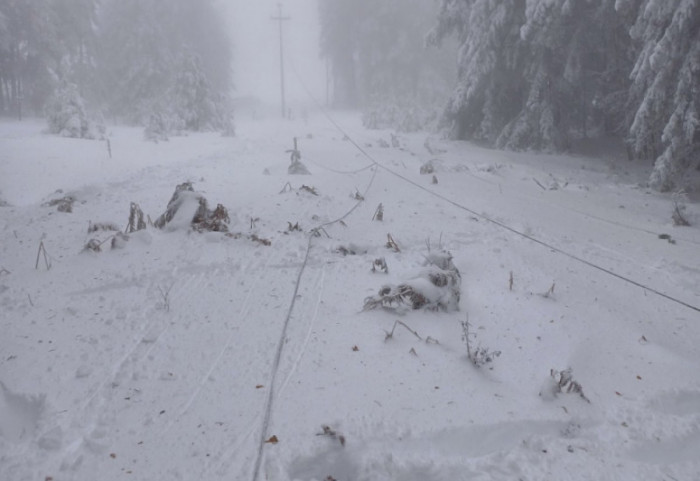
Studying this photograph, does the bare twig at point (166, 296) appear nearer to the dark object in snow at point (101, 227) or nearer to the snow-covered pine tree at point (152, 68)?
the dark object in snow at point (101, 227)

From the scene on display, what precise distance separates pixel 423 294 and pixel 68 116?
1470 cm

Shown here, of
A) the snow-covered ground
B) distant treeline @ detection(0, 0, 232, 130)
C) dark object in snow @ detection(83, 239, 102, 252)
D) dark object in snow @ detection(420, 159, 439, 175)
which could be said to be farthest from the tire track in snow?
distant treeline @ detection(0, 0, 232, 130)

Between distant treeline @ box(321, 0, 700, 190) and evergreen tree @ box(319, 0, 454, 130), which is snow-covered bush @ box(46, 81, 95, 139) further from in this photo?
evergreen tree @ box(319, 0, 454, 130)

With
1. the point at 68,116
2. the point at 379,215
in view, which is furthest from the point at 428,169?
the point at 68,116

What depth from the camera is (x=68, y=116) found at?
549 inches

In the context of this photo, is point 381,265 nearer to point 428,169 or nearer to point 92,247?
point 92,247

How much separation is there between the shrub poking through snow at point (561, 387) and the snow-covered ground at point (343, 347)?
0.04m

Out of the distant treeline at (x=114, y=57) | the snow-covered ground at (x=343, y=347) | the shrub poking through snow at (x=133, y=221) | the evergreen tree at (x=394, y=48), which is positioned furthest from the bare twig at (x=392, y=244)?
Result: the evergreen tree at (x=394, y=48)

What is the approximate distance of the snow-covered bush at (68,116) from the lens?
13766mm

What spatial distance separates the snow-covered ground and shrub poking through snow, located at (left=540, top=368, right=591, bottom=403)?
0.04 metres

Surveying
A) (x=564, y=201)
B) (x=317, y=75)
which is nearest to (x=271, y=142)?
(x=564, y=201)

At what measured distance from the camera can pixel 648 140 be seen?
24.7 ft

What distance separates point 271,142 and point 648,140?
10.5 meters

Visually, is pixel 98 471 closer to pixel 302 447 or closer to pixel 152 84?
pixel 302 447
